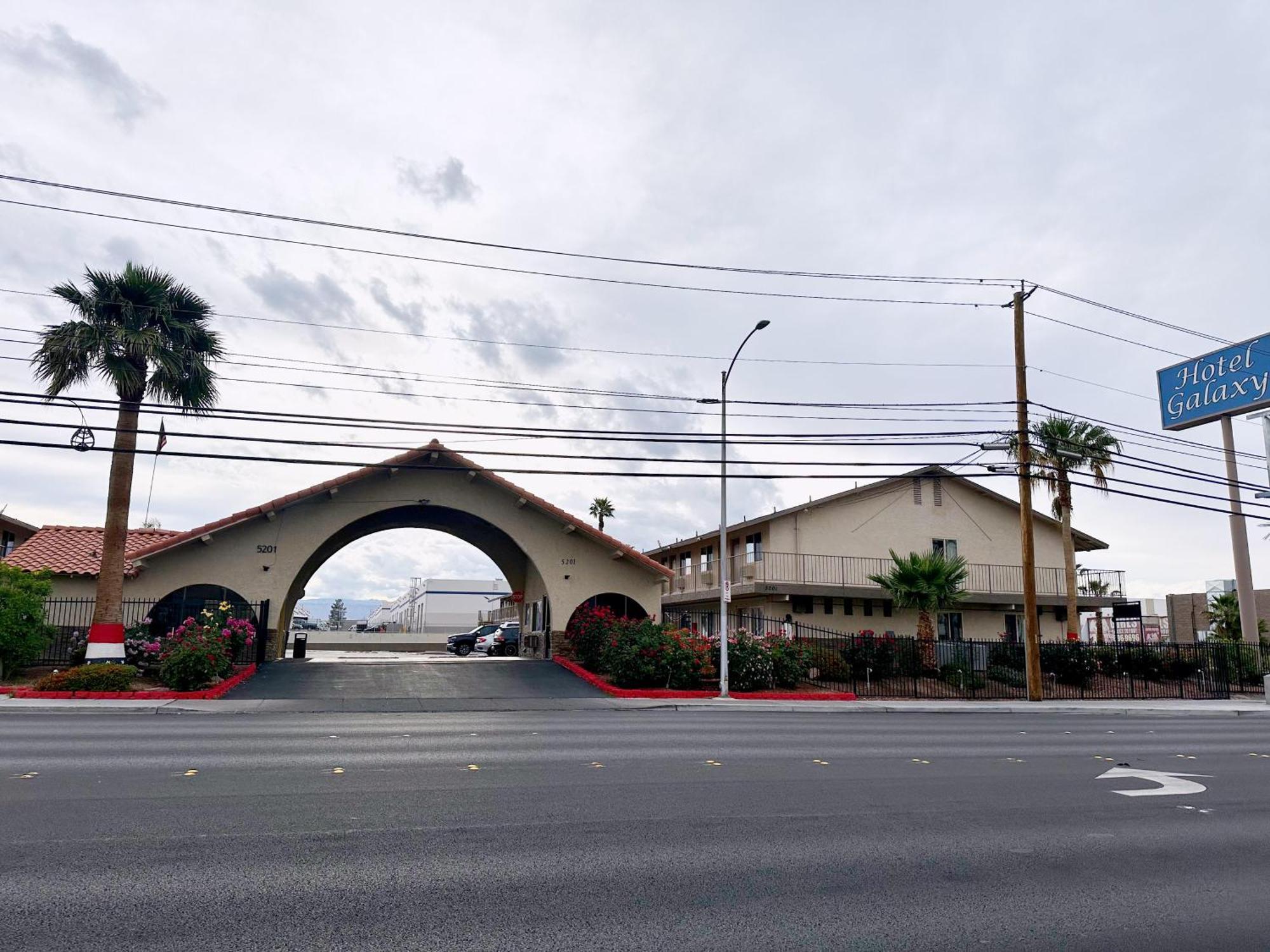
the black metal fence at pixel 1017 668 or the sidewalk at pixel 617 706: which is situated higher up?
the black metal fence at pixel 1017 668

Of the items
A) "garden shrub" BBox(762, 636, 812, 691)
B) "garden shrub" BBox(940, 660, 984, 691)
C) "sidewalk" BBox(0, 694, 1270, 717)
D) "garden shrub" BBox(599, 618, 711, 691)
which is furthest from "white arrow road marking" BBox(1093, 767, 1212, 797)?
"garden shrub" BBox(940, 660, 984, 691)

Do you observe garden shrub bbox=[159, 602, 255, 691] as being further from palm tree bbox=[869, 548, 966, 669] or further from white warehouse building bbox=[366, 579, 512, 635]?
white warehouse building bbox=[366, 579, 512, 635]

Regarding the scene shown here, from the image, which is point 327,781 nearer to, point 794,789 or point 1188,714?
point 794,789

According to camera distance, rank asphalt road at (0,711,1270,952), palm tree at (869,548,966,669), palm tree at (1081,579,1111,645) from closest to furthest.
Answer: asphalt road at (0,711,1270,952), palm tree at (869,548,966,669), palm tree at (1081,579,1111,645)

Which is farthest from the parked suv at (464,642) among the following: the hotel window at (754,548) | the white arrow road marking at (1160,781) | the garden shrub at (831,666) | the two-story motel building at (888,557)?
the white arrow road marking at (1160,781)

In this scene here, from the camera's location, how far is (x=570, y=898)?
19.1 feet

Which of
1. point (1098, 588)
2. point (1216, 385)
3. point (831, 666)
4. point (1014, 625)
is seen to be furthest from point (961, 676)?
point (1098, 588)

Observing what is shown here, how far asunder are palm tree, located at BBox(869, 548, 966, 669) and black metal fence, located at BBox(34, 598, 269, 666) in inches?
771

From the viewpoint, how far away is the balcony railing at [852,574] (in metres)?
36.2

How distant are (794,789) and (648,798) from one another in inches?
66.6

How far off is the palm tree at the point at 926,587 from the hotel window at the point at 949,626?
7.15m

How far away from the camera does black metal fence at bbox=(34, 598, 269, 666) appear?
26.0 meters

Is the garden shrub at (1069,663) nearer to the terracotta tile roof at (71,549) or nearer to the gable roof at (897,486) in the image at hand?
the gable roof at (897,486)

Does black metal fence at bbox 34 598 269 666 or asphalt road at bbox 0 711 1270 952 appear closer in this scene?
asphalt road at bbox 0 711 1270 952
